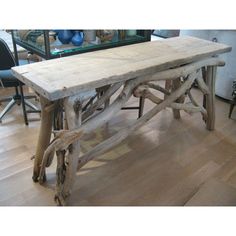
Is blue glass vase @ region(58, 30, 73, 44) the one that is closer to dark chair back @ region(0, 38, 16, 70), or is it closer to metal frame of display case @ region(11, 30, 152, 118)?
metal frame of display case @ region(11, 30, 152, 118)

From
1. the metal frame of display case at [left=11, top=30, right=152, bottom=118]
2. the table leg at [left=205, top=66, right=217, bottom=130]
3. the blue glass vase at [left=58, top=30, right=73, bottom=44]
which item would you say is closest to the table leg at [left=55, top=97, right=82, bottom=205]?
the metal frame of display case at [left=11, top=30, right=152, bottom=118]

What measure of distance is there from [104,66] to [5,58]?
103 centimetres

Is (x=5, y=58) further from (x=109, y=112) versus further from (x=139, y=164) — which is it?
(x=139, y=164)

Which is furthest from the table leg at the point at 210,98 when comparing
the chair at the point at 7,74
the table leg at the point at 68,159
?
the chair at the point at 7,74

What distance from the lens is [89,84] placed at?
1.51m

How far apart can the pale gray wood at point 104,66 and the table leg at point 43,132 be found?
0.19 meters

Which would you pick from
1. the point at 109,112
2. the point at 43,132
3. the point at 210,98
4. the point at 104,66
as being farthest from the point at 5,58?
the point at 210,98

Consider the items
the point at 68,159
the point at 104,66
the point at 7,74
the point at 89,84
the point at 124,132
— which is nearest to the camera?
the point at 89,84

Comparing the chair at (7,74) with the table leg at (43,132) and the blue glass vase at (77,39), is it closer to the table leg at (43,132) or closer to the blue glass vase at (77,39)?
the blue glass vase at (77,39)

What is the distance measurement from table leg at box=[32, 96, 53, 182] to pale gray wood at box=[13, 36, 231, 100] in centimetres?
19

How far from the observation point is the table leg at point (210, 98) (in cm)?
243
